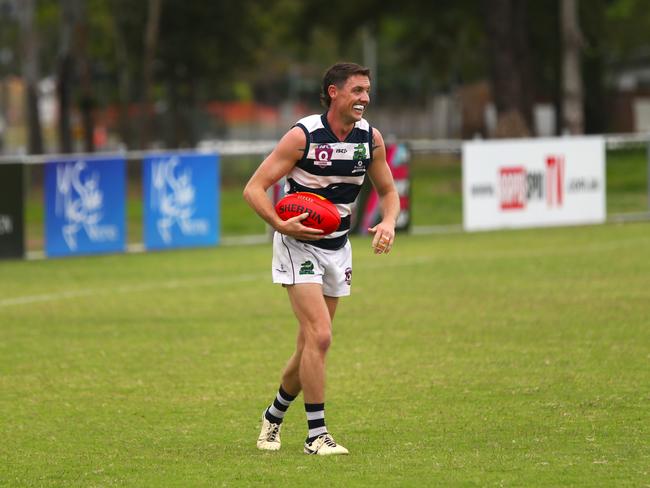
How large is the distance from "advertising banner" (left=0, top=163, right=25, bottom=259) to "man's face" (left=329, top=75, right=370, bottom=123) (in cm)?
1414

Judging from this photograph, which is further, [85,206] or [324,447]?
[85,206]

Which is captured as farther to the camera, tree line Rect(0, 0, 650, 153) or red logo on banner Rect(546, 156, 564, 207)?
tree line Rect(0, 0, 650, 153)

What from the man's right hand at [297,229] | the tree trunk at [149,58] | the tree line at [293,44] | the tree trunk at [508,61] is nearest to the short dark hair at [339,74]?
the man's right hand at [297,229]

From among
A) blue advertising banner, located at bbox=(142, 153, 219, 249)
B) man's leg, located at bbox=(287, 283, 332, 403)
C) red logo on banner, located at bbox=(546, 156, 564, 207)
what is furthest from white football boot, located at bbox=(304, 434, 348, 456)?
red logo on banner, located at bbox=(546, 156, 564, 207)

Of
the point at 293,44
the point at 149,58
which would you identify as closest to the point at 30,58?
the point at 149,58

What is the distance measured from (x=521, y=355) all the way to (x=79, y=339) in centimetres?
405

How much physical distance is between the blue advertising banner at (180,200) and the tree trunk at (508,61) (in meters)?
15.8

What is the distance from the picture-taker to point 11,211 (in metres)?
21.5

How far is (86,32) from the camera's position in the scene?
40.1 metres

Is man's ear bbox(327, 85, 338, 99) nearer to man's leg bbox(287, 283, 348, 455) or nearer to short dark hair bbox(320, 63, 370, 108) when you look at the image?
short dark hair bbox(320, 63, 370, 108)

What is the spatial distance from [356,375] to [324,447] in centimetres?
324

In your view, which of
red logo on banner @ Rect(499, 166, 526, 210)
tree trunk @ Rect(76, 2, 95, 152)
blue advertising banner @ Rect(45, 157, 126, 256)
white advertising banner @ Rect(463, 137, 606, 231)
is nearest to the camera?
blue advertising banner @ Rect(45, 157, 126, 256)

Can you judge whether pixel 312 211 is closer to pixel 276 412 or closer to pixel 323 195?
pixel 323 195

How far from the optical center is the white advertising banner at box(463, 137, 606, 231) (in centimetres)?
2509
